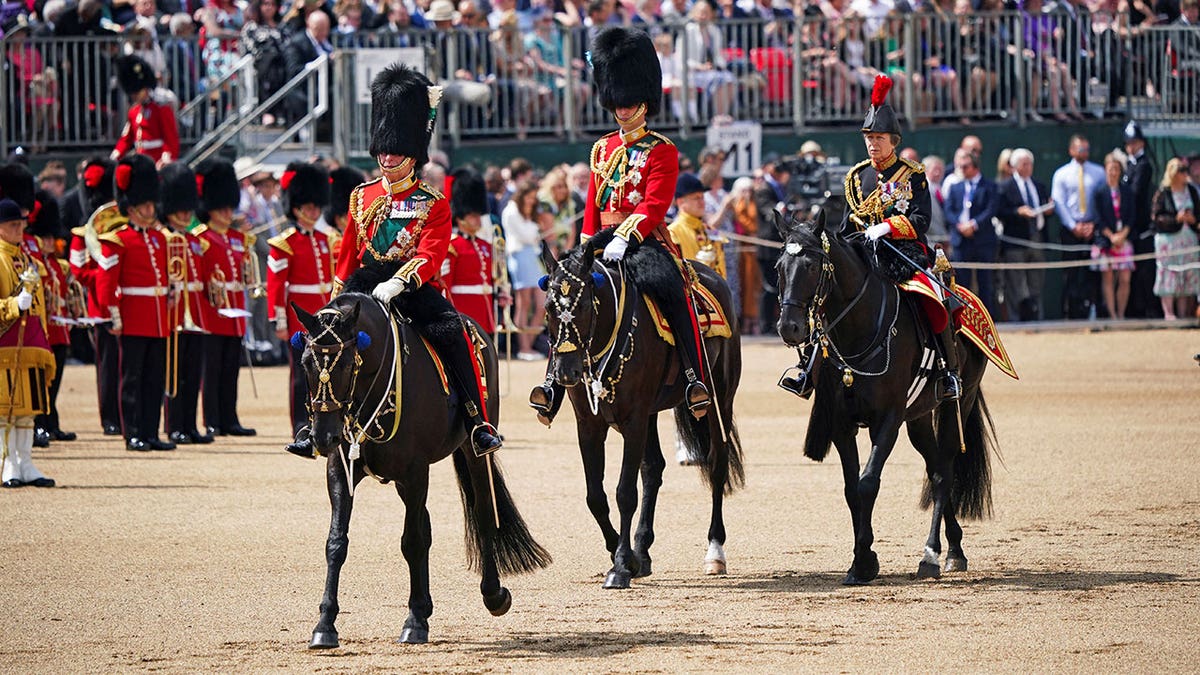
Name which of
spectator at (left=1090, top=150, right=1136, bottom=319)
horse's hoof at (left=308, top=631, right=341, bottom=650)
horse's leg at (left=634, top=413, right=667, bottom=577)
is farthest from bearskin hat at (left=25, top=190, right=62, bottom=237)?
spectator at (left=1090, top=150, right=1136, bottom=319)

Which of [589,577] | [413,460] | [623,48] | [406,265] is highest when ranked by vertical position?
[623,48]

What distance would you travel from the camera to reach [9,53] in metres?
20.7

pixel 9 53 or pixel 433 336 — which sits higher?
pixel 9 53

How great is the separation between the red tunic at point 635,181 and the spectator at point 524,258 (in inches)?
388

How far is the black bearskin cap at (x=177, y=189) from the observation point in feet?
49.6

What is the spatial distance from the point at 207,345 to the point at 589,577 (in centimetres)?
657

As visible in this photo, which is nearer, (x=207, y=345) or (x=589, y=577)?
(x=589, y=577)

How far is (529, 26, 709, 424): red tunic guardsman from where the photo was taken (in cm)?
970

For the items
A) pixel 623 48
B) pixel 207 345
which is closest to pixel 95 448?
pixel 207 345

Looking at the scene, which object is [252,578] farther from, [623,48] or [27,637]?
[623,48]

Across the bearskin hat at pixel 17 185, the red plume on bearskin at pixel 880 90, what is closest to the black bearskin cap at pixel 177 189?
the bearskin hat at pixel 17 185

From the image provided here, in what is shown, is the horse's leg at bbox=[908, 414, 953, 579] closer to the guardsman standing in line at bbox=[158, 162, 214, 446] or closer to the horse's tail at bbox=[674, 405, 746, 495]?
the horse's tail at bbox=[674, 405, 746, 495]

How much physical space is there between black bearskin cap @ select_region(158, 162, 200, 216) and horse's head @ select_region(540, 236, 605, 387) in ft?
21.8

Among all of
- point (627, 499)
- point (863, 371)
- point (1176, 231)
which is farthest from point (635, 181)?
point (1176, 231)
